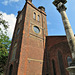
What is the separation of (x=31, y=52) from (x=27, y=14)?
8284mm

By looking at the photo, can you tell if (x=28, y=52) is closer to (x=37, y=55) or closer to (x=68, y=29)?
(x=37, y=55)

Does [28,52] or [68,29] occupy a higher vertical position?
[68,29]

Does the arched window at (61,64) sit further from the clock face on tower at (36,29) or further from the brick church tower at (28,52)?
the clock face on tower at (36,29)

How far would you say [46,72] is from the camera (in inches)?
415

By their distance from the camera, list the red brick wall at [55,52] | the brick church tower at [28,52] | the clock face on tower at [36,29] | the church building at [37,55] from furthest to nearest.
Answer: the clock face on tower at [36,29], the red brick wall at [55,52], the church building at [37,55], the brick church tower at [28,52]

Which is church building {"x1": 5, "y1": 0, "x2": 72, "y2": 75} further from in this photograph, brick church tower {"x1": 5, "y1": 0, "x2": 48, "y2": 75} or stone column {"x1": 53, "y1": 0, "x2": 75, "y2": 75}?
stone column {"x1": 53, "y1": 0, "x2": 75, "y2": 75}

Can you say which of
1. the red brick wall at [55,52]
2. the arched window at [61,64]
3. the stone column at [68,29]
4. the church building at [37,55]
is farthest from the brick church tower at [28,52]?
the stone column at [68,29]

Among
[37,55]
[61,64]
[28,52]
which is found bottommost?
[61,64]

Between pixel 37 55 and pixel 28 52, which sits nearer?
pixel 28 52

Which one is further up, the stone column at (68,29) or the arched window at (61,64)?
the stone column at (68,29)

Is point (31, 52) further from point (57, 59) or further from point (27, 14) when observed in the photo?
point (27, 14)

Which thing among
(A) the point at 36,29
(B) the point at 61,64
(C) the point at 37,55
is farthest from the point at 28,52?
(A) the point at 36,29

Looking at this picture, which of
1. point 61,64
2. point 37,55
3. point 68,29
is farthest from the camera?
point 37,55

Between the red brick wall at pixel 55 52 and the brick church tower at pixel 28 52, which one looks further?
the red brick wall at pixel 55 52
